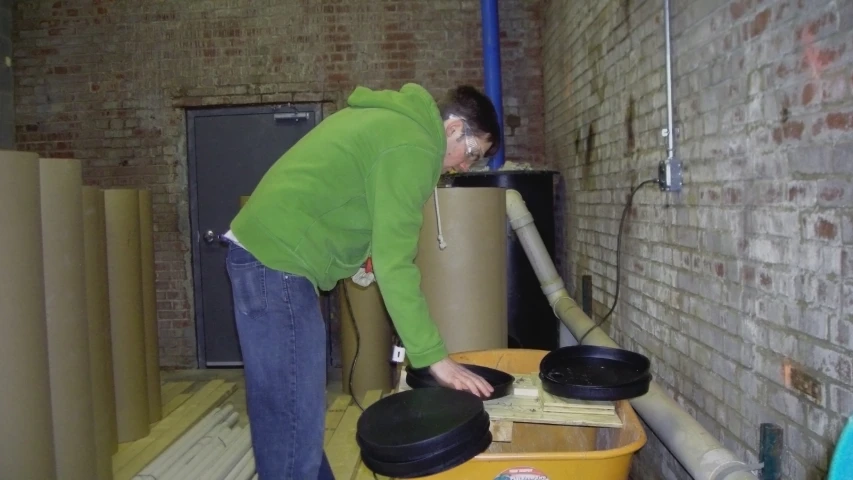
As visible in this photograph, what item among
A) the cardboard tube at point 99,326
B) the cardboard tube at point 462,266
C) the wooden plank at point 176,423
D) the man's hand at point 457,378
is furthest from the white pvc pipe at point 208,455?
the man's hand at point 457,378

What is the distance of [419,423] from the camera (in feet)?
5.06

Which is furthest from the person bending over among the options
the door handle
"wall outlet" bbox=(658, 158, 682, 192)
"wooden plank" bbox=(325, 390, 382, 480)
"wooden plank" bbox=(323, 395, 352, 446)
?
the door handle

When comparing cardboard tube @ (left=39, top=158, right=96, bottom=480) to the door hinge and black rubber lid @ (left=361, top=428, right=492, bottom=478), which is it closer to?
black rubber lid @ (left=361, top=428, right=492, bottom=478)

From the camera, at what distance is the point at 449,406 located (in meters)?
1.59

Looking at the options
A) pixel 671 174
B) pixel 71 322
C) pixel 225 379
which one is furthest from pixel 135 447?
→ pixel 671 174

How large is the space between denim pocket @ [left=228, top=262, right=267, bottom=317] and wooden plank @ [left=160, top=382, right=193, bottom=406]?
2.58 meters

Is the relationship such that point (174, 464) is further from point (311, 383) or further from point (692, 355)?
point (692, 355)

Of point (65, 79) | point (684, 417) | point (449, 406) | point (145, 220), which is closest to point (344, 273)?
point (449, 406)

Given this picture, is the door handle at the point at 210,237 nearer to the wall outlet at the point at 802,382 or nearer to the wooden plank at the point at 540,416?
the wooden plank at the point at 540,416

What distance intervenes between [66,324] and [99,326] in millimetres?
421

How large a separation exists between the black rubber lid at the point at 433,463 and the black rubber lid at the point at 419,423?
0.04ft

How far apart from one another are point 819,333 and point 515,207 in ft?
6.72

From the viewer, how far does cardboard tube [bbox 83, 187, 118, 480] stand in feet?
9.43

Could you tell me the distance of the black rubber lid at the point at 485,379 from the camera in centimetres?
176
